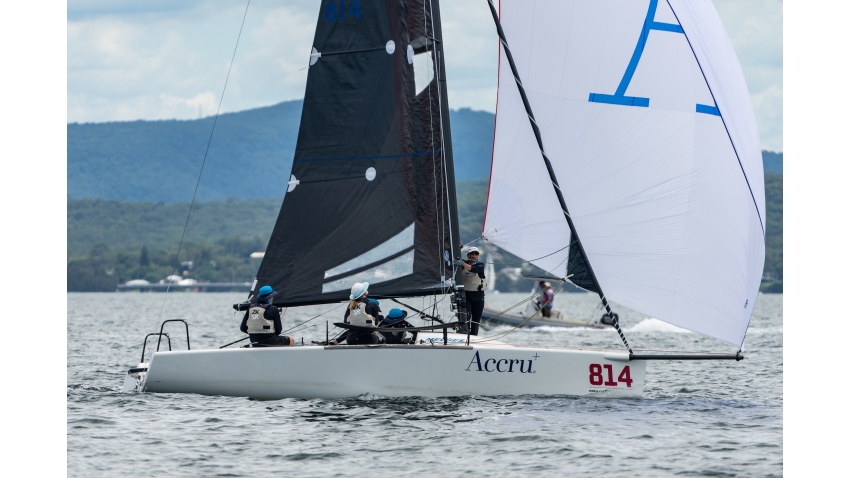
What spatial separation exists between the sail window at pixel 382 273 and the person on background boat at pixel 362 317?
44cm

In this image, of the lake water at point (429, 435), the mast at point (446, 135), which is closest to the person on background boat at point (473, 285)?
the mast at point (446, 135)

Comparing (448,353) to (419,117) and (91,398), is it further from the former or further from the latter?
(91,398)

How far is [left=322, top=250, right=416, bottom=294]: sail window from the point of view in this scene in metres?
13.8

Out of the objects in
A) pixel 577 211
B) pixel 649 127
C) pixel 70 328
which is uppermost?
pixel 649 127

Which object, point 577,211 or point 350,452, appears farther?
point 577,211

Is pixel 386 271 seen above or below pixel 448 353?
above

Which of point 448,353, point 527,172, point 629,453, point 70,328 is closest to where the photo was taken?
point 629,453

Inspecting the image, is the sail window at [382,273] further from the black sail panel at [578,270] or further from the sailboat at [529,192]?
the black sail panel at [578,270]

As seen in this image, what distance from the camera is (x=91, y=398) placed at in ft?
46.0

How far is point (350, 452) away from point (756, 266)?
219 inches

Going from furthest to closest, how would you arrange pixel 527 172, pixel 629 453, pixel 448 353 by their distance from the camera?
pixel 527 172, pixel 448 353, pixel 629 453

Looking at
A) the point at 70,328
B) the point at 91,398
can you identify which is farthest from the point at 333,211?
the point at 70,328

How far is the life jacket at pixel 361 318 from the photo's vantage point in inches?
513

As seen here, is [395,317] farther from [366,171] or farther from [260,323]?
[366,171]
